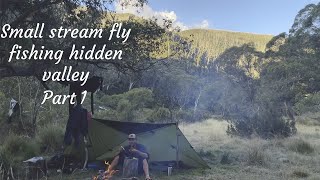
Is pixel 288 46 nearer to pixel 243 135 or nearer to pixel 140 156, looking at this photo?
pixel 243 135

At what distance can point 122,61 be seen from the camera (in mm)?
9797

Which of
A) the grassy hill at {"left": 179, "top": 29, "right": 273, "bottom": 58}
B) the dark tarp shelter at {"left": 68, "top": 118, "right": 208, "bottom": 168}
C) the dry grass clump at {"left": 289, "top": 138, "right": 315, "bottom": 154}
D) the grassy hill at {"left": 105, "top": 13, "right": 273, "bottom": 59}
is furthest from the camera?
the grassy hill at {"left": 179, "top": 29, "right": 273, "bottom": 58}

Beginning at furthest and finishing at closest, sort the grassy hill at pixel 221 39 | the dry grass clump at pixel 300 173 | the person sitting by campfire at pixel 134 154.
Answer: the grassy hill at pixel 221 39
the dry grass clump at pixel 300 173
the person sitting by campfire at pixel 134 154

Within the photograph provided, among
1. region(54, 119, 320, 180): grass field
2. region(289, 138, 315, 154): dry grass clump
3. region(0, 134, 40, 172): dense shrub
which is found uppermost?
region(0, 134, 40, 172): dense shrub

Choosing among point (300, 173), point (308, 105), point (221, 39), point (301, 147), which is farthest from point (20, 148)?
point (221, 39)

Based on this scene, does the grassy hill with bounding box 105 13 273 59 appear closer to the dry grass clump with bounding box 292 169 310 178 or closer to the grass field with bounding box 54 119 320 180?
the grass field with bounding box 54 119 320 180

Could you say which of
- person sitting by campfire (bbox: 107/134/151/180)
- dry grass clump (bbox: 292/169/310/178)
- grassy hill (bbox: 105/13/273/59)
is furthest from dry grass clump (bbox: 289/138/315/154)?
grassy hill (bbox: 105/13/273/59)

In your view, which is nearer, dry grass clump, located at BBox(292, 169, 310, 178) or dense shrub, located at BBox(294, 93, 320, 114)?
dry grass clump, located at BBox(292, 169, 310, 178)

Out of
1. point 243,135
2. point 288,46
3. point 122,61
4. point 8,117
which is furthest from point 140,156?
point 288,46

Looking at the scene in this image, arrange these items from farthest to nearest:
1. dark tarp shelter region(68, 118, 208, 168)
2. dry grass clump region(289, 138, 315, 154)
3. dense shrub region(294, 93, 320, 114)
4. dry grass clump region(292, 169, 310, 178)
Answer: dense shrub region(294, 93, 320, 114)
dry grass clump region(289, 138, 315, 154)
dark tarp shelter region(68, 118, 208, 168)
dry grass clump region(292, 169, 310, 178)

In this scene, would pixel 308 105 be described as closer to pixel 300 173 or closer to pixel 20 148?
pixel 300 173

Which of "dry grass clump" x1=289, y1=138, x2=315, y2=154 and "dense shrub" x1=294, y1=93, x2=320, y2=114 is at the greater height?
"dense shrub" x1=294, y1=93, x2=320, y2=114

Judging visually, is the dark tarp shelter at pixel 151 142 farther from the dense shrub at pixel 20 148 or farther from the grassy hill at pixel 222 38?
the grassy hill at pixel 222 38

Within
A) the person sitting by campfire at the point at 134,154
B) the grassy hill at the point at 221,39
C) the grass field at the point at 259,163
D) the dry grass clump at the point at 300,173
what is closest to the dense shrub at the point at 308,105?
the grass field at the point at 259,163
